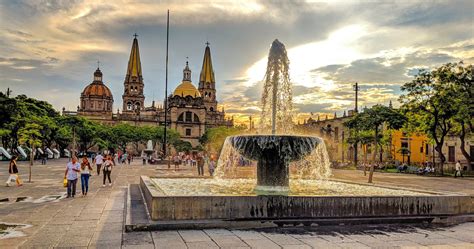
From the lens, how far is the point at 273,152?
967 centimetres

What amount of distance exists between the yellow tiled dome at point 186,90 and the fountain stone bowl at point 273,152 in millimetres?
97850

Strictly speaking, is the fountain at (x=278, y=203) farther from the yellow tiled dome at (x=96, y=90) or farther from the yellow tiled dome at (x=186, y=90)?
the yellow tiled dome at (x=96, y=90)

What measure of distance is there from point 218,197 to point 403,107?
95.5 feet

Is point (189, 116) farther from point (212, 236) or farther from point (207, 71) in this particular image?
point (212, 236)

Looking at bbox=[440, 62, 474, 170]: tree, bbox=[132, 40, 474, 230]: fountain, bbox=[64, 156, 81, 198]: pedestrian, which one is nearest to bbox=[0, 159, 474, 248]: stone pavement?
bbox=[132, 40, 474, 230]: fountain

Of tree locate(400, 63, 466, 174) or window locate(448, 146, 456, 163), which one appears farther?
window locate(448, 146, 456, 163)

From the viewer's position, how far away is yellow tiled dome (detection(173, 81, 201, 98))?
106938 millimetres

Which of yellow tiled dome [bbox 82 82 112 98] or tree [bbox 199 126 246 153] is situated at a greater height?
yellow tiled dome [bbox 82 82 112 98]

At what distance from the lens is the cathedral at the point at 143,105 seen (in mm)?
104062

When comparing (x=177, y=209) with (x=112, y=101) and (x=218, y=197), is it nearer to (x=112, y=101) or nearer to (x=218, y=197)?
(x=218, y=197)

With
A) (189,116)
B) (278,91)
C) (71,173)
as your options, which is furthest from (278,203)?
(189,116)

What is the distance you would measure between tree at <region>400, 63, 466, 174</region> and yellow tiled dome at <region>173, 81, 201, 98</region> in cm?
7831

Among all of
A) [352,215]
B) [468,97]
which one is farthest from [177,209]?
[468,97]

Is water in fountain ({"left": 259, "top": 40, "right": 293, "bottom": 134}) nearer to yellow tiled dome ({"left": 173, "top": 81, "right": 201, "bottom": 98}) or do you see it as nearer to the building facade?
the building facade
